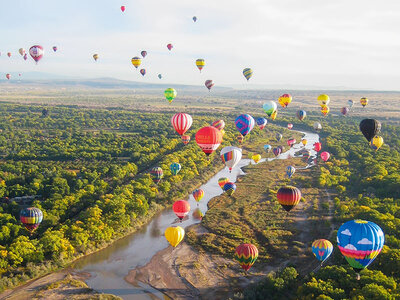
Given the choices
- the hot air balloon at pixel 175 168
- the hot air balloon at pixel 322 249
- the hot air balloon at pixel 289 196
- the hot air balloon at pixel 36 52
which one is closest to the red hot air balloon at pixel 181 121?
the hot air balloon at pixel 175 168

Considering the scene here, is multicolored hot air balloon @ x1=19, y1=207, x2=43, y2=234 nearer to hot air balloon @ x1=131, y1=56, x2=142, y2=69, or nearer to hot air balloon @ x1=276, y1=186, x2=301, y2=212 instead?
hot air balloon @ x1=276, y1=186, x2=301, y2=212

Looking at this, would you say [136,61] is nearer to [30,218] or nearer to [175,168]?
[175,168]

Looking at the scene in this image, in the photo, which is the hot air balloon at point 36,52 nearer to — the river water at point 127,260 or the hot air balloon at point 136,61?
the hot air balloon at point 136,61

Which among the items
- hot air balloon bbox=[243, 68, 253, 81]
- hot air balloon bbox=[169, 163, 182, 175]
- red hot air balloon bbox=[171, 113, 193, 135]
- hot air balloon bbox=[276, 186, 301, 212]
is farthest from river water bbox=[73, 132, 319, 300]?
hot air balloon bbox=[243, 68, 253, 81]

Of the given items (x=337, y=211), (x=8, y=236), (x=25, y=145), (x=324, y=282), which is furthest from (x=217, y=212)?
(x=25, y=145)

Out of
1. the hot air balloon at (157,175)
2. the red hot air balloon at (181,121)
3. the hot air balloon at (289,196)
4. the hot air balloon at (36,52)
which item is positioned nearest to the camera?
the hot air balloon at (289,196)
